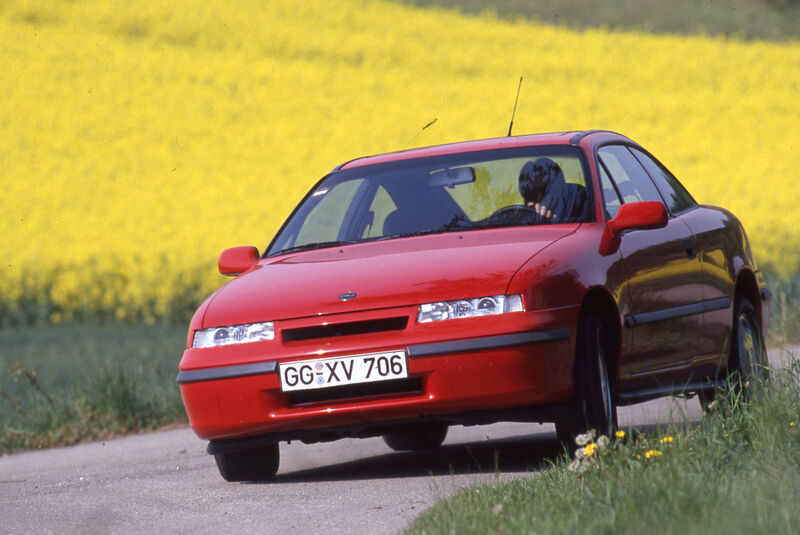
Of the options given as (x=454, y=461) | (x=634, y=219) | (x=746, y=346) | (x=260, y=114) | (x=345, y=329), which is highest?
(x=634, y=219)

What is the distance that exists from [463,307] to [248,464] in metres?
1.48

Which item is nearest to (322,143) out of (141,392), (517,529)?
(141,392)

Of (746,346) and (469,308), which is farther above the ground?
(469,308)

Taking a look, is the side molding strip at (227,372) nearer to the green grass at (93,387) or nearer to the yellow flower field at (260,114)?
the green grass at (93,387)

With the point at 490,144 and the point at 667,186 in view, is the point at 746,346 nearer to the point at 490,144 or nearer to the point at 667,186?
the point at 667,186

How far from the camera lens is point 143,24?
34.0m

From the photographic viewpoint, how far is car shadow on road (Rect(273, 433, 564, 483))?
23.3 ft

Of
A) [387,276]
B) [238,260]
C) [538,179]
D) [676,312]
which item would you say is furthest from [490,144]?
[387,276]

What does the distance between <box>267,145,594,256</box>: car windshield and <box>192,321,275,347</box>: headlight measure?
3.39 ft

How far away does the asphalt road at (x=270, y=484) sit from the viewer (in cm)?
597

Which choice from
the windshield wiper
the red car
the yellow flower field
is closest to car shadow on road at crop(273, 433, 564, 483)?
the red car

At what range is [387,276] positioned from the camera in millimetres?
6645

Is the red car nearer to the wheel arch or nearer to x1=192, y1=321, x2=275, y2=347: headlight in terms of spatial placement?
x1=192, y1=321, x2=275, y2=347: headlight

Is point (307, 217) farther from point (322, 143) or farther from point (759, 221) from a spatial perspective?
point (322, 143)
